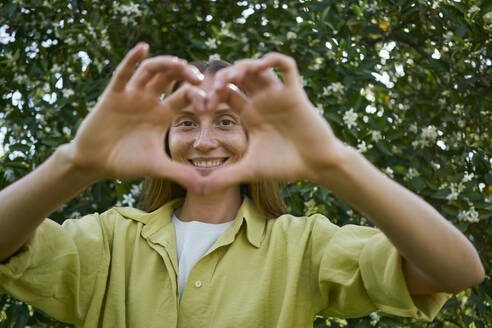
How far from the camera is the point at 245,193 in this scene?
6.55ft

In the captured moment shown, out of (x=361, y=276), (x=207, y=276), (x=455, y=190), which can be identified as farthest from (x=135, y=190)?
(x=361, y=276)

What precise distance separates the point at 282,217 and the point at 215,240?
21 cm

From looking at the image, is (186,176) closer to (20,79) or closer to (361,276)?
(361,276)

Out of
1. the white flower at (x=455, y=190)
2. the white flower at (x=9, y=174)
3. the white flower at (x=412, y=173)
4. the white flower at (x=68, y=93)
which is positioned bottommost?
the white flower at (x=455, y=190)

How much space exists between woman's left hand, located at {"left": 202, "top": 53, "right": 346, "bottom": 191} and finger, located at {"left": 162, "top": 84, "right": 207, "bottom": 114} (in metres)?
0.02

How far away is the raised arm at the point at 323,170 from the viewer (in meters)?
1.13

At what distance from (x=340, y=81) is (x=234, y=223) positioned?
116cm

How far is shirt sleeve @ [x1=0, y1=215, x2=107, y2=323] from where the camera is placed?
1.45 m

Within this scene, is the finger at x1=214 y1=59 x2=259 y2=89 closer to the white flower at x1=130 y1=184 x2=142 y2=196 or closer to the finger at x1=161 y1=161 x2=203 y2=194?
the finger at x1=161 y1=161 x2=203 y2=194

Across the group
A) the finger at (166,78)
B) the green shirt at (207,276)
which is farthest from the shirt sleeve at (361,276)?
Answer: the finger at (166,78)

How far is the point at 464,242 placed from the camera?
4.15 feet

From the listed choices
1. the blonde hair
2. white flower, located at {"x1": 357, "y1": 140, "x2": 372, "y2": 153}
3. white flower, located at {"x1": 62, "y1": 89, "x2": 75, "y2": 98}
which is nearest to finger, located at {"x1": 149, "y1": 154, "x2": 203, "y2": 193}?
the blonde hair

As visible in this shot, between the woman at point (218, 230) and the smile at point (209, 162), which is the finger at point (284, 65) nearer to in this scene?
the woman at point (218, 230)

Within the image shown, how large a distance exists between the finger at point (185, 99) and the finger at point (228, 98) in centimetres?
2
